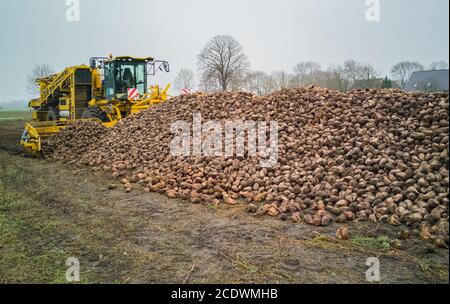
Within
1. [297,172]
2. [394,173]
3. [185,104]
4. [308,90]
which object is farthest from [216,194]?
[185,104]

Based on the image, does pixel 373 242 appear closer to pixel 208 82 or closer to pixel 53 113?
pixel 53 113

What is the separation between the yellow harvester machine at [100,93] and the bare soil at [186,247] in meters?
5.96

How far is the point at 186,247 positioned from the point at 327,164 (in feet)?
8.57

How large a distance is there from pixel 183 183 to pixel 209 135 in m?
1.44

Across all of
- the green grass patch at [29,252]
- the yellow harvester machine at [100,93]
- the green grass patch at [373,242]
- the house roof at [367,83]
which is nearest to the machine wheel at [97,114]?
the yellow harvester machine at [100,93]

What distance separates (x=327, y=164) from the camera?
5273mm

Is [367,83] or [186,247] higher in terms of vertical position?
[367,83]

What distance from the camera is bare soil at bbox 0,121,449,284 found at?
123 inches

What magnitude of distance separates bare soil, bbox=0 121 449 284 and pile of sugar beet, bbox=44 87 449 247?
0.31 metres

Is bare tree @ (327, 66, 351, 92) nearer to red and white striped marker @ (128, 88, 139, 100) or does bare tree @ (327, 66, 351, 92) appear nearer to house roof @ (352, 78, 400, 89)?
house roof @ (352, 78, 400, 89)

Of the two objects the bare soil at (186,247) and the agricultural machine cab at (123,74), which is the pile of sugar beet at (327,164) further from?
the agricultural machine cab at (123,74)

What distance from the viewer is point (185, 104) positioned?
352 inches

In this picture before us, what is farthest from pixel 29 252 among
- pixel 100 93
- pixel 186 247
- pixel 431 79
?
pixel 431 79
